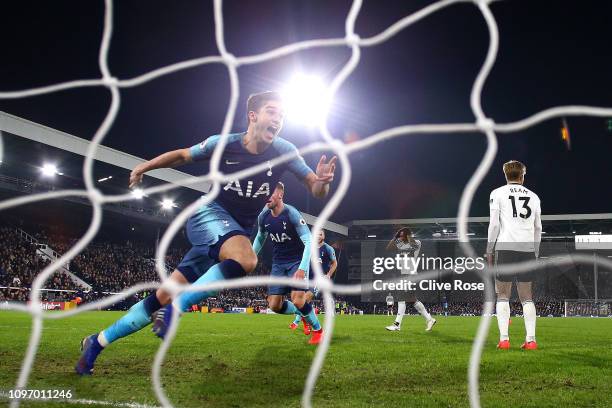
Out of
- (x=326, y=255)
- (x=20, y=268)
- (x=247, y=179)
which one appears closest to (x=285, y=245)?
(x=326, y=255)

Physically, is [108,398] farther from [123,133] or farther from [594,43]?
[123,133]

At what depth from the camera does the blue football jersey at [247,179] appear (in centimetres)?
373

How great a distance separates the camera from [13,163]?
21547 mm

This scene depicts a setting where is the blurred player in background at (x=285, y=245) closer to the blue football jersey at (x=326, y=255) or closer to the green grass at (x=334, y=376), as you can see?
→ the green grass at (x=334, y=376)

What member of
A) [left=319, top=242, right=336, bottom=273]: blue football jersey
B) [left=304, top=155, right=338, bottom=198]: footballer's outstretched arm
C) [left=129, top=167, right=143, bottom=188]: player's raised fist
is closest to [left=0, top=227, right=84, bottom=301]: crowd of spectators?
[left=319, top=242, right=336, bottom=273]: blue football jersey

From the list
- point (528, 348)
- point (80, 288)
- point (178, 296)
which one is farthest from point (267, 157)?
point (80, 288)

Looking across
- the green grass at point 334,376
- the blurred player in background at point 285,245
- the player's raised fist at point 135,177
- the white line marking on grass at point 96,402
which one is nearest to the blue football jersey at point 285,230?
the blurred player in background at point 285,245

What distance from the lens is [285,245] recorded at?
22.9ft

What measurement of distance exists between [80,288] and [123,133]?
7.53 m

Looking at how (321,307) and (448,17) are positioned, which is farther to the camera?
(321,307)

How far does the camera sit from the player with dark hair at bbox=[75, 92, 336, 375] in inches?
131

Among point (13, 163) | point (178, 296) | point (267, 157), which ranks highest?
point (13, 163)

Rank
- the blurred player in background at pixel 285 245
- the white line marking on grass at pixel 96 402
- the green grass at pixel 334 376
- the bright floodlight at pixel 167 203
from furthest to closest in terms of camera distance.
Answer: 1. the bright floodlight at pixel 167 203
2. the blurred player in background at pixel 285 245
3. the green grass at pixel 334 376
4. the white line marking on grass at pixel 96 402

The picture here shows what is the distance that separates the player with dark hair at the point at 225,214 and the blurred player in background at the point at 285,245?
6.96 ft
